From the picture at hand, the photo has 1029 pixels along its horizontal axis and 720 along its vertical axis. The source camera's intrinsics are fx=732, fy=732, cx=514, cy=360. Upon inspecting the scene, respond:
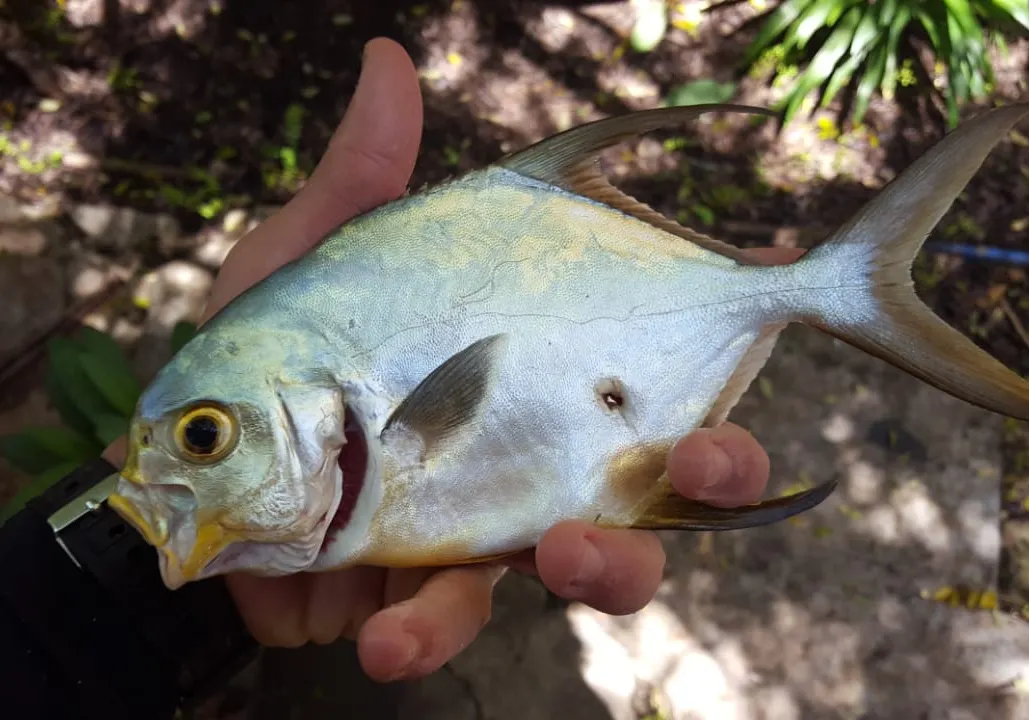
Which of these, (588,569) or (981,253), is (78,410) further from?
(981,253)

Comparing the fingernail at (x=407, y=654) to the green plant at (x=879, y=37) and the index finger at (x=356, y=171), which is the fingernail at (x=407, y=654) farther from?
the green plant at (x=879, y=37)

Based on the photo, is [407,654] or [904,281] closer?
[407,654]

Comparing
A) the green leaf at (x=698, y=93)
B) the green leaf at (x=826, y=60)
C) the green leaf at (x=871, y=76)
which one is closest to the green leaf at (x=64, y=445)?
the green leaf at (x=698, y=93)

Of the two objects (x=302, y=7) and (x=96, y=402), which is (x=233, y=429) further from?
(x=302, y=7)

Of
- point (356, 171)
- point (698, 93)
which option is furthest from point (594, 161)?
point (698, 93)

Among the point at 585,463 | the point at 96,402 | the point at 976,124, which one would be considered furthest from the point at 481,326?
the point at 96,402

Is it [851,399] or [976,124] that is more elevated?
[976,124]
